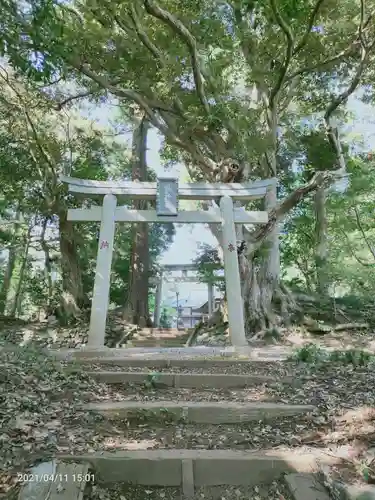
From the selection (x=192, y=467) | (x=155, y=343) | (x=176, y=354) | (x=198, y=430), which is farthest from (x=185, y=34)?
(x=155, y=343)

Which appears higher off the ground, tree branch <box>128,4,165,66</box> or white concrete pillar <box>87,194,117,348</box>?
tree branch <box>128,4,165,66</box>

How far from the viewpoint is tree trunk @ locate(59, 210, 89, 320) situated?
923cm

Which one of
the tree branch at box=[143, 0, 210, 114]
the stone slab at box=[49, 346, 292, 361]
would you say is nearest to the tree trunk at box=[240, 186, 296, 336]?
the tree branch at box=[143, 0, 210, 114]

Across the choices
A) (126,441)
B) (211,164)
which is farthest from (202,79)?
(126,441)

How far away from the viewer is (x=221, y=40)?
8289 mm

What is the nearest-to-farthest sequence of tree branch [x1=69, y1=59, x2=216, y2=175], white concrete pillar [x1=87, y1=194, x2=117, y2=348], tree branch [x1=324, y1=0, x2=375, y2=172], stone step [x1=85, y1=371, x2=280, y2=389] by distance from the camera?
stone step [x1=85, y1=371, x2=280, y2=389] < white concrete pillar [x1=87, y1=194, x2=117, y2=348] < tree branch [x1=324, y1=0, x2=375, y2=172] < tree branch [x1=69, y1=59, x2=216, y2=175]

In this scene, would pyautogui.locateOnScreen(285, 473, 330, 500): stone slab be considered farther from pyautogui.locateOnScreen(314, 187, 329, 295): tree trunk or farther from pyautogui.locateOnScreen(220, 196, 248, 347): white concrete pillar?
pyautogui.locateOnScreen(314, 187, 329, 295): tree trunk

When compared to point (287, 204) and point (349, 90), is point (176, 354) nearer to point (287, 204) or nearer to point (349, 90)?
point (287, 204)

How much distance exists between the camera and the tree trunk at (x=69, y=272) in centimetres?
923

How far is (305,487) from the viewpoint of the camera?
6.88 ft

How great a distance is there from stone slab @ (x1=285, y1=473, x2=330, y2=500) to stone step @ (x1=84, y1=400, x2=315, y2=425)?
0.80m

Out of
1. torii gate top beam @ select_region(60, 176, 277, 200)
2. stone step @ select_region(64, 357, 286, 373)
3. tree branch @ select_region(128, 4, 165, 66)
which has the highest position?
tree branch @ select_region(128, 4, 165, 66)

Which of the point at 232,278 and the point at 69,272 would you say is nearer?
the point at 232,278

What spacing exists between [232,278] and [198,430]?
421 cm
